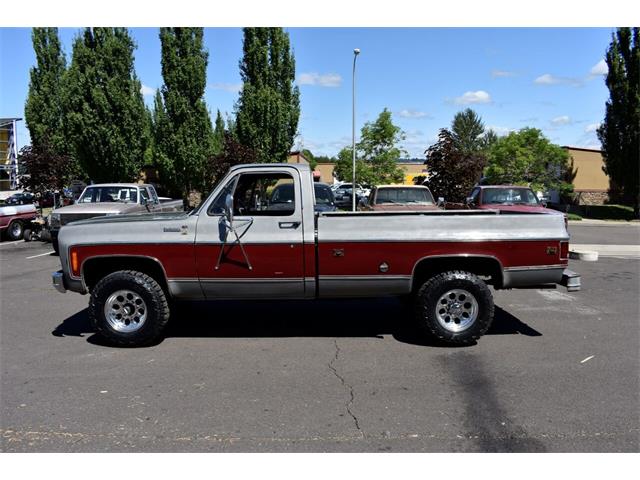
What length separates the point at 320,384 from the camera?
502cm

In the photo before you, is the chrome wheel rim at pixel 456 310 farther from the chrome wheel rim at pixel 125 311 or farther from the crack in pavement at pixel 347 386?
the chrome wheel rim at pixel 125 311

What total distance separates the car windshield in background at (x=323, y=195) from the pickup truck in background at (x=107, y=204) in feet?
15.0

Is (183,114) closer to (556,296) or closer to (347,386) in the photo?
(556,296)

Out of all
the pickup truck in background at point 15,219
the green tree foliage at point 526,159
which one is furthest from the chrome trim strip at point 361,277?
the green tree foliage at point 526,159

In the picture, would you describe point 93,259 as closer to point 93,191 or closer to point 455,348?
point 455,348

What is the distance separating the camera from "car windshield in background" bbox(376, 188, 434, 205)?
14.4m

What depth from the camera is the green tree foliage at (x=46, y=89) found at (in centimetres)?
3388

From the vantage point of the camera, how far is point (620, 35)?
97.3ft

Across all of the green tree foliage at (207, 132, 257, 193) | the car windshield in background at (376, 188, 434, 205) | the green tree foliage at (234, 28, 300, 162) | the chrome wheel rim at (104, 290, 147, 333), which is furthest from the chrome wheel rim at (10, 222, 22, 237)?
the chrome wheel rim at (104, 290, 147, 333)

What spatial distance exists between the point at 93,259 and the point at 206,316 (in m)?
1.93

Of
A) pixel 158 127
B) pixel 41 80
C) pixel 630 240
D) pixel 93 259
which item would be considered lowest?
pixel 630 240

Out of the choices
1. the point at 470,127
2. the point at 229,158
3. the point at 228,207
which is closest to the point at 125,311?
the point at 228,207

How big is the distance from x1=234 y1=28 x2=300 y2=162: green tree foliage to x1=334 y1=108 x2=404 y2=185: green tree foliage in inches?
168

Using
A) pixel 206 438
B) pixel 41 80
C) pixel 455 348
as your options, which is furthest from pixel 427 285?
pixel 41 80
